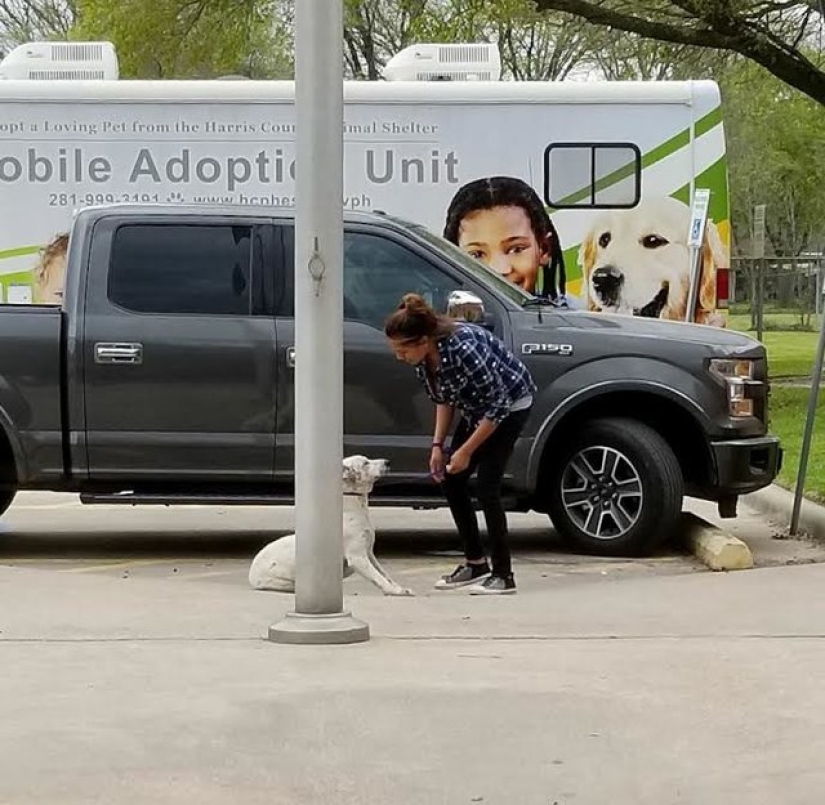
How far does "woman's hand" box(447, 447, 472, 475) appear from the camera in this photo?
8227 mm

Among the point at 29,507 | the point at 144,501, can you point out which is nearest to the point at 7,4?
the point at 29,507

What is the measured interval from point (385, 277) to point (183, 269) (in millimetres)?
1211

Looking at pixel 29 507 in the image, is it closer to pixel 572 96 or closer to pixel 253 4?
pixel 572 96

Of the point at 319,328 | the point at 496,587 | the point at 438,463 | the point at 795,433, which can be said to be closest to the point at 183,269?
the point at 438,463

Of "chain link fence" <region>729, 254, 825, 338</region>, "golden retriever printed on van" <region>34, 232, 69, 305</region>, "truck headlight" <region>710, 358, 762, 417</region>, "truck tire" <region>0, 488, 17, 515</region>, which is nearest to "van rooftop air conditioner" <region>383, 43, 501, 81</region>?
"golden retriever printed on van" <region>34, 232, 69, 305</region>

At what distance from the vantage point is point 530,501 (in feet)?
32.2

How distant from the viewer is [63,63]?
47.2ft

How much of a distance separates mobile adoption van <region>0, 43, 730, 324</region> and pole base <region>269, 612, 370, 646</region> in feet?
24.3

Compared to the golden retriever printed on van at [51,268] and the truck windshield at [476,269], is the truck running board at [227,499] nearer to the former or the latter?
the truck windshield at [476,269]

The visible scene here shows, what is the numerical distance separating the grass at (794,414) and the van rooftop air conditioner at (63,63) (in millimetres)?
6780

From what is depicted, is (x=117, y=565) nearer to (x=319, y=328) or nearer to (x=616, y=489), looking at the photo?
(x=616, y=489)

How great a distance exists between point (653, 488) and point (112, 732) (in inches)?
182

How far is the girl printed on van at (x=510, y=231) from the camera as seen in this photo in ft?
46.4

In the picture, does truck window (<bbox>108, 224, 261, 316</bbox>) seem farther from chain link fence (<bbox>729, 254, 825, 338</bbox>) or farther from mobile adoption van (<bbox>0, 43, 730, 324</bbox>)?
chain link fence (<bbox>729, 254, 825, 338</bbox>)
